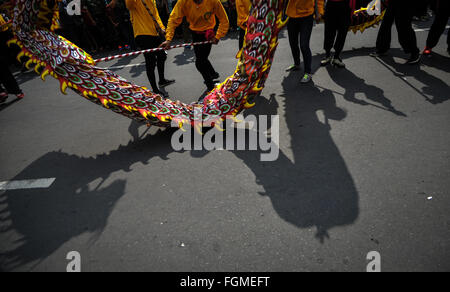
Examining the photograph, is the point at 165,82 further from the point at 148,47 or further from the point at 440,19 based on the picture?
the point at 440,19

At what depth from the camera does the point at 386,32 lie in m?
4.45

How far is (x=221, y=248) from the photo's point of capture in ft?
6.04

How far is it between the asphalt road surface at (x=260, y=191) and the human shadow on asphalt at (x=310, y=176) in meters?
0.01

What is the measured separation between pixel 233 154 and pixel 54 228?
1.86m

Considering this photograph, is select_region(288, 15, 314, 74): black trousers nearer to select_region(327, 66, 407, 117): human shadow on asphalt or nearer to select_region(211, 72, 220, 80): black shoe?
select_region(327, 66, 407, 117): human shadow on asphalt

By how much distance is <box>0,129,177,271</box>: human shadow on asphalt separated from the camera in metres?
2.05

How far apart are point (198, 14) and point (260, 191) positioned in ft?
8.47

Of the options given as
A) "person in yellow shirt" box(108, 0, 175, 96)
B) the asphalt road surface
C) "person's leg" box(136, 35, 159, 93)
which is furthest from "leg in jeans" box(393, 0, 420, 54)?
"person's leg" box(136, 35, 159, 93)

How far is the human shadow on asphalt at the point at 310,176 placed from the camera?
195cm

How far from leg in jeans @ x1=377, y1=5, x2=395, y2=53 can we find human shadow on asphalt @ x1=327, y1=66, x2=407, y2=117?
99 centimetres

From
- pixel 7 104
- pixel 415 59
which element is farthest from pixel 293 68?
pixel 7 104

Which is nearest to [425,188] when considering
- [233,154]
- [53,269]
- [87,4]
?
[233,154]

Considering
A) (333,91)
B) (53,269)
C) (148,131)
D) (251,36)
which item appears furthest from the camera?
(333,91)
